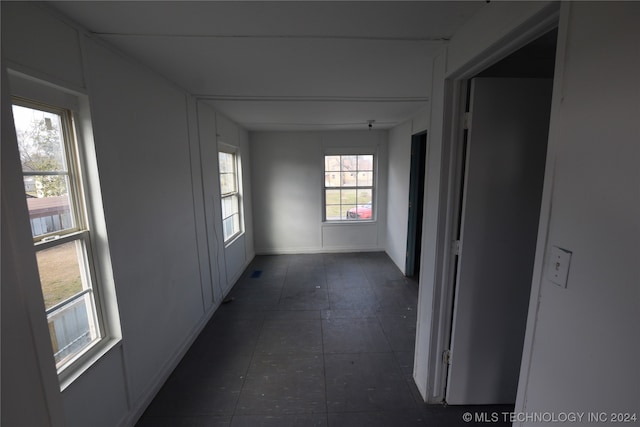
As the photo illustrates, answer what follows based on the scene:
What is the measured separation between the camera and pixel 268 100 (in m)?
2.71

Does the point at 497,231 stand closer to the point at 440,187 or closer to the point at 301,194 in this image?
the point at 440,187

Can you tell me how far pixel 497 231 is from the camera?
158 cm

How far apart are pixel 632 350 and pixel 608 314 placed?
89mm

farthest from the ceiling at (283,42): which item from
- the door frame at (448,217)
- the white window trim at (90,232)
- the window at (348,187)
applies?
the window at (348,187)

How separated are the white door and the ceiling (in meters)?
0.52

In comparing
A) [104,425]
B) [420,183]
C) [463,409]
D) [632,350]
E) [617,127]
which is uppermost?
[617,127]

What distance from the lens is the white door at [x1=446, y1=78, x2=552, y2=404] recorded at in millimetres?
1485

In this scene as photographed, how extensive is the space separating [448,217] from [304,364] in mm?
1705

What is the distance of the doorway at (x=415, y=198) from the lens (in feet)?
12.4

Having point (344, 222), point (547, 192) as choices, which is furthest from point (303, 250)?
point (547, 192)

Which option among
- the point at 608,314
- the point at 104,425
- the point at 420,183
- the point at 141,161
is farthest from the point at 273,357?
the point at 420,183

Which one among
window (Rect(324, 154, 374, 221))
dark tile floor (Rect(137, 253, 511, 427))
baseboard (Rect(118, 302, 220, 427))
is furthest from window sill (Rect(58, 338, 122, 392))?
window (Rect(324, 154, 374, 221))

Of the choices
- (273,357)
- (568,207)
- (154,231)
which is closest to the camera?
(568,207)

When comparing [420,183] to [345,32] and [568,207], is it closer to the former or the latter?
[345,32]
